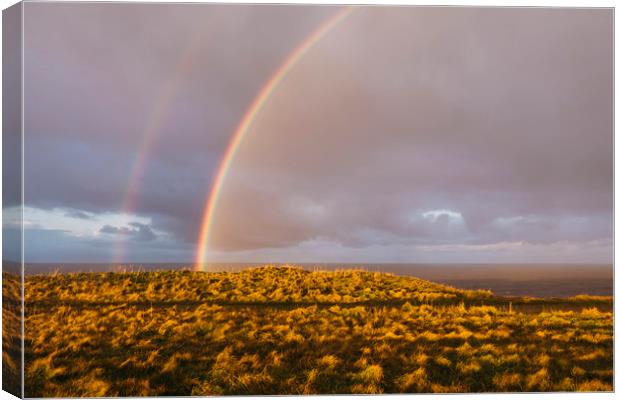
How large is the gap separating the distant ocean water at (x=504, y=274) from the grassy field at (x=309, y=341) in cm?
33

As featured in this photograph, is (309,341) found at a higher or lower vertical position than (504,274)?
lower

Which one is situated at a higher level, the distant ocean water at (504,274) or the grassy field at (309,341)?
the distant ocean water at (504,274)

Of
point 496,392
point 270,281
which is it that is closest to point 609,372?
point 496,392

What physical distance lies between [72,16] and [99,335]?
648cm

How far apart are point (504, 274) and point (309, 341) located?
→ 5.42m

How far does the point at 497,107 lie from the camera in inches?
464

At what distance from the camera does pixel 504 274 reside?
41.5 feet

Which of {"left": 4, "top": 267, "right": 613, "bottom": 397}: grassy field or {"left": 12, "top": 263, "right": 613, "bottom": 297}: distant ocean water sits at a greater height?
{"left": 12, "top": 263, "right": 613, "bottom": 297}: distant ocean water

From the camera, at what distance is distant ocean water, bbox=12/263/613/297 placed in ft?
35.5

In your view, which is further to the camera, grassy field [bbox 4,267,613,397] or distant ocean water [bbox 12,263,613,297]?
distant ocean water [bbox 12,263,613,297]

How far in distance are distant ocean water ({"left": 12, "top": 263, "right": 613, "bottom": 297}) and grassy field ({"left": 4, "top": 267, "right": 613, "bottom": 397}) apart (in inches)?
13.1

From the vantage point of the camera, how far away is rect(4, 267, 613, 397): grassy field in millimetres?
8953

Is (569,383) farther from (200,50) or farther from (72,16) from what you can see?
(72,16)

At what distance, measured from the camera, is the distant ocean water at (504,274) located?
1083 centimetres
